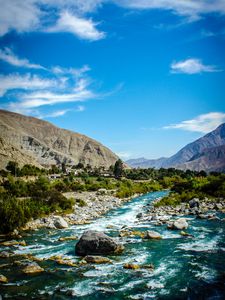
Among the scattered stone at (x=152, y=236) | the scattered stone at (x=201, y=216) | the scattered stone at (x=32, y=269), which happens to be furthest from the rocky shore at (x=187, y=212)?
the scattered stone at (x=32, y=269)

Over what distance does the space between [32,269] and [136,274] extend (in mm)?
6246

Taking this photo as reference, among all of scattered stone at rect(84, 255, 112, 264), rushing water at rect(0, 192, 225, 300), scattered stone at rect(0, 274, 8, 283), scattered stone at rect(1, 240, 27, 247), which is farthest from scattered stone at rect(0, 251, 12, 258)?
scattered stone at rect(84, 255, 112, 264)

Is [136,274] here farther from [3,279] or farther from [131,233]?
[131,233]

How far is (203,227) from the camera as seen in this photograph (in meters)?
27.8

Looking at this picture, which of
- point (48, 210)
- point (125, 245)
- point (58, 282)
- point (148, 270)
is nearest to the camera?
point (58, 282)

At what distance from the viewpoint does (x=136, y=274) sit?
16.8m

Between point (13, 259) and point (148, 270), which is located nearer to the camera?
point (148, 270)

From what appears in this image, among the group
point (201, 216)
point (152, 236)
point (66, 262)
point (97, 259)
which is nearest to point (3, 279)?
point (66, 262)

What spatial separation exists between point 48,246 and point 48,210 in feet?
51.6

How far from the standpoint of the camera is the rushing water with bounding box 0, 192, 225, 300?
14372 mm

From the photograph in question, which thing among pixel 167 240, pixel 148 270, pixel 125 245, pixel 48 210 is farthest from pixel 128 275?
pixel 48 210

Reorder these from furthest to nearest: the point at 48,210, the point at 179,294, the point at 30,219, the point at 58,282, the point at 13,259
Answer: the point at 48,210 → the point at 30,219 → the point at 13,259 → the point at 58,282 → the point at 179,294

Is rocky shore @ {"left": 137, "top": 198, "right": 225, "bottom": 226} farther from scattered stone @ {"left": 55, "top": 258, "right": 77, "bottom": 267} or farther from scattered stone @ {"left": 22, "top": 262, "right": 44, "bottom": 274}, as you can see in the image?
scattered stone @ {"left": 22, "top": 262, "right": 44, "bottom": 274}

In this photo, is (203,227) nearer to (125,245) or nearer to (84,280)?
(125,245)
